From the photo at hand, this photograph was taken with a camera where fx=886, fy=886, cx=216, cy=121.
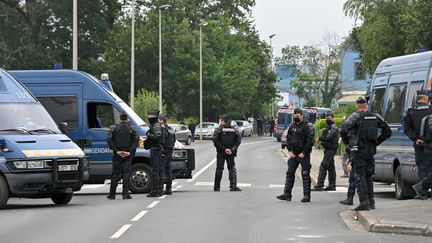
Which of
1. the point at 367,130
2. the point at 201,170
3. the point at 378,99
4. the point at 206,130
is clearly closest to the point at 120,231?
the point at 367,130

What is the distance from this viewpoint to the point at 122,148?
18234 mm

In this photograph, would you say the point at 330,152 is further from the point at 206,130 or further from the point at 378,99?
the point at 206,130

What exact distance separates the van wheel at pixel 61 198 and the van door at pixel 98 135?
2243mm

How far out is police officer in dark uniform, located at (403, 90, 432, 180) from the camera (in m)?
15.6

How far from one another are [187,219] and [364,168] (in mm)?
2995

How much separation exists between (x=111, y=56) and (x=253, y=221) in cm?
5853

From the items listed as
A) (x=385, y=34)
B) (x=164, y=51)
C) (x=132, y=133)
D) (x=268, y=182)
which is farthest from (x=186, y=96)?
(x=132, y=133)

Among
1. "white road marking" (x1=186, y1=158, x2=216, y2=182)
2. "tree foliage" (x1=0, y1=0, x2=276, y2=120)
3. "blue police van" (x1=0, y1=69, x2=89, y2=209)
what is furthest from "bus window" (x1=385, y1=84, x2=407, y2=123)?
"tree foliage" (x1=0, y1=0, x2=276, y2=120)

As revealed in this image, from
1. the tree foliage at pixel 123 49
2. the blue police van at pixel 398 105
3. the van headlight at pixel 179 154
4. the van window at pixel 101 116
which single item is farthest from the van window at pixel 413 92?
the tree foliage at pixel 123 49

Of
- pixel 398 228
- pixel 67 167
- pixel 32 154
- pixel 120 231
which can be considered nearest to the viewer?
pixel 398 228

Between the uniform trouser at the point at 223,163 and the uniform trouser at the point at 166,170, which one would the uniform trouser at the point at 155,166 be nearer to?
the uniform trouser at the point at 166,170

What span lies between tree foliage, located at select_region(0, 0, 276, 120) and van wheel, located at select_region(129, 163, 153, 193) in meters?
50.8

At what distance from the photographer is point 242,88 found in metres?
76.7

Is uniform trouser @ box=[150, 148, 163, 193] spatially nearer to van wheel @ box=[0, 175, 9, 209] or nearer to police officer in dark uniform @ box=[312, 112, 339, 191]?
van wheel @ box=[0, 175, 9, 209]
